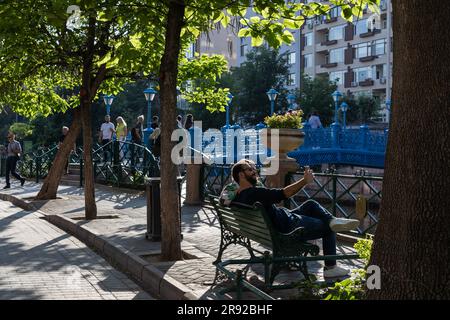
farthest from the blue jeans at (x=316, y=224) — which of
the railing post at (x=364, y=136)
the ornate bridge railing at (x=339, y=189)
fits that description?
the railing post at (x=364, y=136)

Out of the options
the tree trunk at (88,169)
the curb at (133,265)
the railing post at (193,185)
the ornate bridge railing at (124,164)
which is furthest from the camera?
the ornate bridge railing at (124,164)

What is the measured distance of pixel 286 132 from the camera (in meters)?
11.4

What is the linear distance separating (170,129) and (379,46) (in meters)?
54.5

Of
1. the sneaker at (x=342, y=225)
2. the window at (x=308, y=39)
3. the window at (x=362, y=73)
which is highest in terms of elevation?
the window at (x=308, y=39)

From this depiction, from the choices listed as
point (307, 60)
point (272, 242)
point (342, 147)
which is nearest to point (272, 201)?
point (272, 242)

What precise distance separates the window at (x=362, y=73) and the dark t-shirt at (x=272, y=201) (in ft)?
184

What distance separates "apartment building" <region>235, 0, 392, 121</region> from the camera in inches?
2292

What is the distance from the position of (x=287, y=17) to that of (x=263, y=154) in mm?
16023

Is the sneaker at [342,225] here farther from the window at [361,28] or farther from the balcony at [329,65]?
the balcony at [329,65]

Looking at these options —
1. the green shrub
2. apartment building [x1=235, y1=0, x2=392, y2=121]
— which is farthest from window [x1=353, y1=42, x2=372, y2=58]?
the green shrub

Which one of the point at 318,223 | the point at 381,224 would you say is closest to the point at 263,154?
the point at 318,223

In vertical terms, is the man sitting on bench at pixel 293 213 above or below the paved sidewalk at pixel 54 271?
above

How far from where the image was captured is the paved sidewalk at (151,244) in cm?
662

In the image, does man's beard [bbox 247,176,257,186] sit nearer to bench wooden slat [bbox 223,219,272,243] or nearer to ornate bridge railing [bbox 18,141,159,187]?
bench wooden slat [bbox 223,219,272,243]
